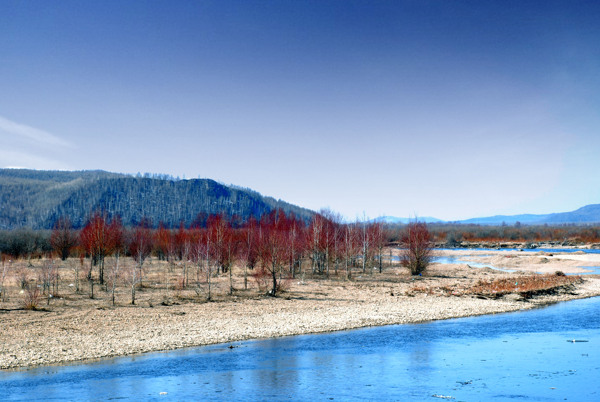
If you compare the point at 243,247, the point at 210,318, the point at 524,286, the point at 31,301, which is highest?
the point at 243,247

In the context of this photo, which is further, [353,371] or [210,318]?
[210,318]

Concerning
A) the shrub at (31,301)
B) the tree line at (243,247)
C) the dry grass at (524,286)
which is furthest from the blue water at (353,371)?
the dry grass at (524,286)

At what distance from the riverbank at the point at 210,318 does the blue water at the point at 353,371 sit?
5.90 feet

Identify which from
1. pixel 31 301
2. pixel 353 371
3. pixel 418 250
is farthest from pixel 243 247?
pixel 353 371

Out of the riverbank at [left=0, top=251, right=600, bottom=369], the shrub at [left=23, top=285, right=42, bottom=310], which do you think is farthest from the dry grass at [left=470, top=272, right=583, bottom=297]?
the shrub at [left=23, top=285, right=42, bottom=310]

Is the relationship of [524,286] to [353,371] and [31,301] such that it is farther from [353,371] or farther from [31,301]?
[31,301]

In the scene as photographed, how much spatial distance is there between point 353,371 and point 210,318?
13502mm

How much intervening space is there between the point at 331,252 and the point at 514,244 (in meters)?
114

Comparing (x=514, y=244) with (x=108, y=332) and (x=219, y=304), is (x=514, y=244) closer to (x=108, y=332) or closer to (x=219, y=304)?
(x=219, y=304)

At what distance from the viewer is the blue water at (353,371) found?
1659cm

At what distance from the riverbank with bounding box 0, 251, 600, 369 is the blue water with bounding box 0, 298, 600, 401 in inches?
70.8

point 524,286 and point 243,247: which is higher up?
point 243,247

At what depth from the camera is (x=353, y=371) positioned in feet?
63.6

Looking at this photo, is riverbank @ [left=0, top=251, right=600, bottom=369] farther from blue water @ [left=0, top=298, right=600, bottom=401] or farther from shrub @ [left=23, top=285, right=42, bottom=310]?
blue water @ [left=0, top=298, right=600, bottom=401]
